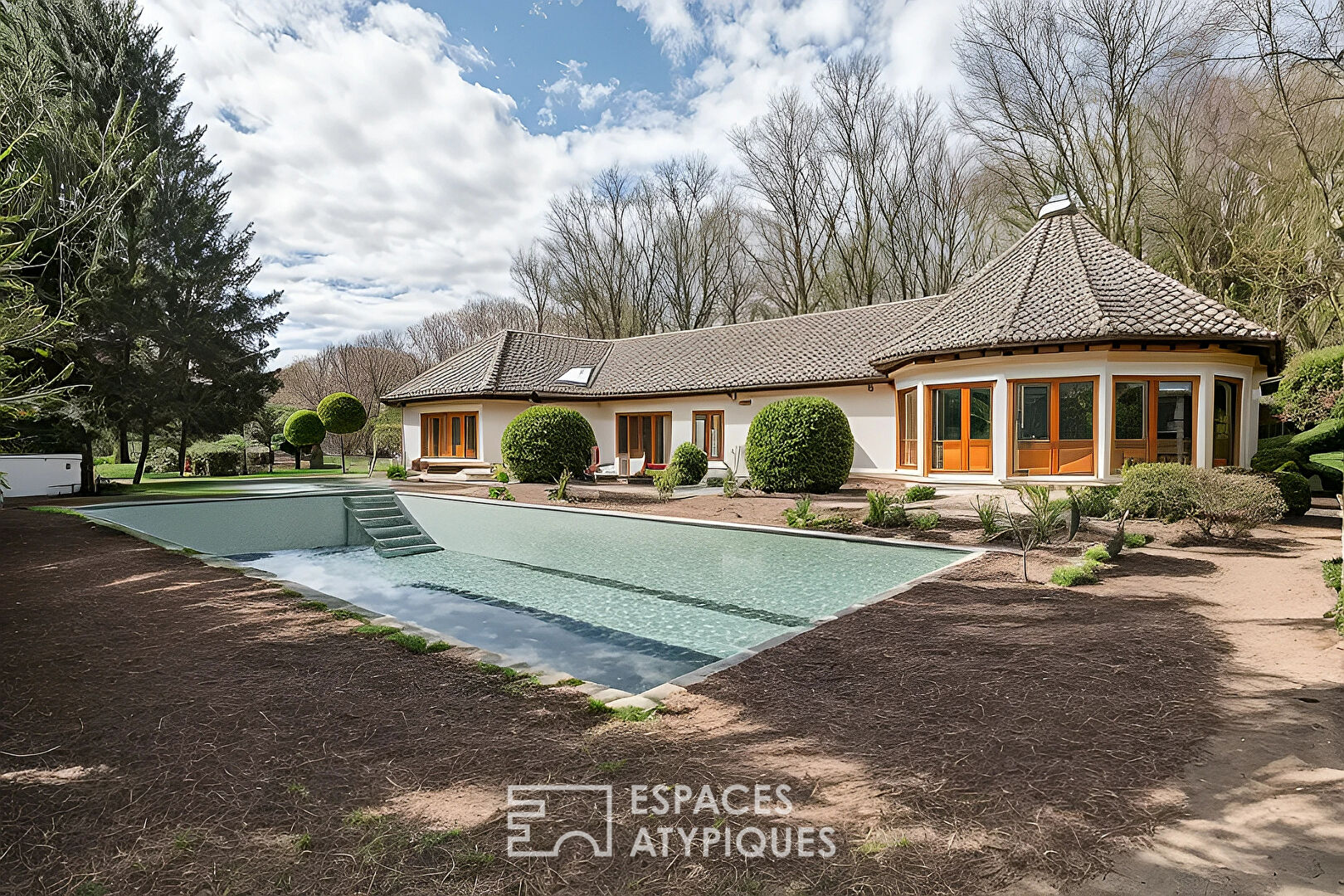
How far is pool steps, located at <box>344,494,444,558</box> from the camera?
12750 mm

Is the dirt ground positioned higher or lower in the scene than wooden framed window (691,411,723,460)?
lower

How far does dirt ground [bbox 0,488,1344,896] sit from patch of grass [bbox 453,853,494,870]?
13 mm

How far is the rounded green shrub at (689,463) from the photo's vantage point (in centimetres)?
→ 1908

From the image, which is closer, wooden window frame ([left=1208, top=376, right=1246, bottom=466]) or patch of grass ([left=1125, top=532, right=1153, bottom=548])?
patch of grass ([left=1125, top=532, right=1153, bottom=548])

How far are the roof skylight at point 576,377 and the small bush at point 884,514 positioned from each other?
1535 cm

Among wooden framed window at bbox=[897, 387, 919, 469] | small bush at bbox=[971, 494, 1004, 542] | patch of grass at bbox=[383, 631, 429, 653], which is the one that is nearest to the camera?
patch of grass at bbox=[383, 631, 429, 653]

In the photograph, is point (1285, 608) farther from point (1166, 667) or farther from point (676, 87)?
point (676, 87)

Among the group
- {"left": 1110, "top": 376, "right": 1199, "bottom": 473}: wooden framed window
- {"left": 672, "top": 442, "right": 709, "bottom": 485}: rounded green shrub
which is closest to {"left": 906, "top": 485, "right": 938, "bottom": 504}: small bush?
{"left": 1110, "top": 376, "right": 1199, "bottom": 473}: wooden framed window

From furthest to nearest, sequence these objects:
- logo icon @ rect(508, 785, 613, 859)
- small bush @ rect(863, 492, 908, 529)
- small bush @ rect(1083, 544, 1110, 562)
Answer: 1. small bush @ rect(863, 492, 908, 529)
2. small bush @ rect(1083, 544, 1110, 562)
3. logo icon @ rect(508, 785, 613, 859)

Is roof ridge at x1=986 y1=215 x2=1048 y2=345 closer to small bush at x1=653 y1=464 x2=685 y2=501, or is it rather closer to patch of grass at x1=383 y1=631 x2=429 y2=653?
small bush at x1=653 y1=464 x2=685 y2=501

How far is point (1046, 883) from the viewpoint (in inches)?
95.7

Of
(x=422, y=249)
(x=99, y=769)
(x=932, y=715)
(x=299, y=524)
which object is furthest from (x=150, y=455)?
(x=932, y=715)

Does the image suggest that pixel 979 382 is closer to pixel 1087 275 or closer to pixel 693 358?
pixel 1087 275

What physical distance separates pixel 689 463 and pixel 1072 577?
1234cm
